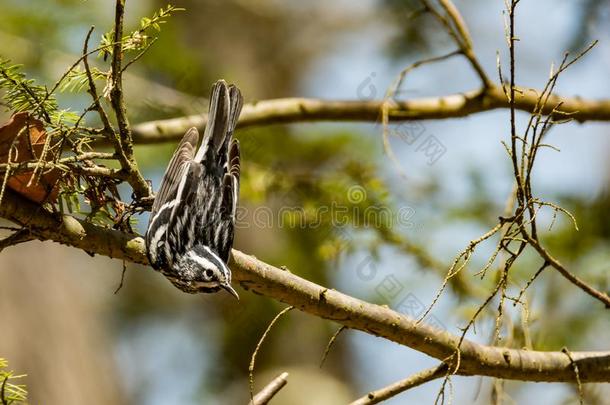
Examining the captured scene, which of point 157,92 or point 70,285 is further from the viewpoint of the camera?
point 70,285

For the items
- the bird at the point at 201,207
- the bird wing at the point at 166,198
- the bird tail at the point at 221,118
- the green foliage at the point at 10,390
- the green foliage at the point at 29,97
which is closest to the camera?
the green foliage at the point at 10,390

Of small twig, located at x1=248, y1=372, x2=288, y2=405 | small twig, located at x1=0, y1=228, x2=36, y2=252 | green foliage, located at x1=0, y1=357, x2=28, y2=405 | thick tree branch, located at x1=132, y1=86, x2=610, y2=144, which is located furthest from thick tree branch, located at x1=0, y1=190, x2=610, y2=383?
thick tree branch, located at x1=132, y1=86, x2=610, y2=144

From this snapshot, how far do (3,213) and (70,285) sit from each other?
517 centimetres

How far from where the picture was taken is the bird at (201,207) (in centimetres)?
343

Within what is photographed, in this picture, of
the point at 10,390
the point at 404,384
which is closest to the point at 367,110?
the point at 404,384

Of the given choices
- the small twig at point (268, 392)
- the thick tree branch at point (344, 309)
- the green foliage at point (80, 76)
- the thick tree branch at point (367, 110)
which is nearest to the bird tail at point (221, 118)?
the thick tree branch at point (367, 110)

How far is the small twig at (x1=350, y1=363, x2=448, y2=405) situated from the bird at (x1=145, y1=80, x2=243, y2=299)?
2.29 feet

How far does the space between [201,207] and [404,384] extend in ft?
4.85

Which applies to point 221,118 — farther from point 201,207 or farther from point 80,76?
point 80,76

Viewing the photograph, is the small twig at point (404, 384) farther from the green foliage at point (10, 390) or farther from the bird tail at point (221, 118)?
the bird tail at point (221, 118)

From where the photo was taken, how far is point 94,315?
814cm

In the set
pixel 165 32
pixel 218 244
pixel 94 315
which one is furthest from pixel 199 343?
pixel 218 244

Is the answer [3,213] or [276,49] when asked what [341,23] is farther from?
[3,213]

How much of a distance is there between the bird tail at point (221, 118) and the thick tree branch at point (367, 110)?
187mm
